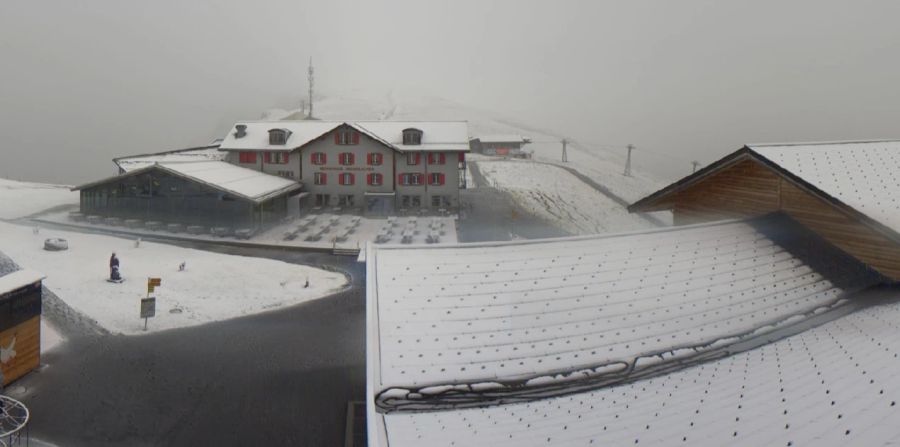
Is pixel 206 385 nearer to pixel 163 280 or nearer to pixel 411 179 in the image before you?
pixel 163 280

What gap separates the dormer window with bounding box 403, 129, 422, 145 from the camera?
34406mm

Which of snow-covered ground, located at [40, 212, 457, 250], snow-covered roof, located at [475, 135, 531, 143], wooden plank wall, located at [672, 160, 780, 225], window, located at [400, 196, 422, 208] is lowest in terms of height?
snow-covered ground, located at [40, 212, 457, 250]

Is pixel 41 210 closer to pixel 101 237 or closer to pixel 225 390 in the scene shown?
pixel 101 237

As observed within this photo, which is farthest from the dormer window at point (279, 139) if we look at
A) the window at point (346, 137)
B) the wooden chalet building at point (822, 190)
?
the wooden chalet building at point (822, 190)

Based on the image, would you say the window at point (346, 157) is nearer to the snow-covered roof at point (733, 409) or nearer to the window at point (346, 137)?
the window at point (346, 137)

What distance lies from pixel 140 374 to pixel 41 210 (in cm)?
2187

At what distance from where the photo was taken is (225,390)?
12156 millimetres

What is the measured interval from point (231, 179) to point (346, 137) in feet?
21.9

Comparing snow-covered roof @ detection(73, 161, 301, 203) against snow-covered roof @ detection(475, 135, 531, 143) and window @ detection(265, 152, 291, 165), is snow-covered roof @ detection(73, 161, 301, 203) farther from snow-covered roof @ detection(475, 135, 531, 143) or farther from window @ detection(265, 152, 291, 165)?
snow-covered roof @ detection(475, 135, 531, 143)

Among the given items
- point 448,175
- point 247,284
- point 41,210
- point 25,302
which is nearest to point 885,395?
point 25,302

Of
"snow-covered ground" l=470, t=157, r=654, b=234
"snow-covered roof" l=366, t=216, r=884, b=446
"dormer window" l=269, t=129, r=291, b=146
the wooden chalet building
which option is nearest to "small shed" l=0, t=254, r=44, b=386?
"snow-covered roof" l=366, t=216, r=884, b=446

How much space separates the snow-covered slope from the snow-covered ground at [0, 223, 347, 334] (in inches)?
833

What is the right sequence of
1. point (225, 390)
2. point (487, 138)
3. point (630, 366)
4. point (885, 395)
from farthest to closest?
point (487, 138) → point (225, 390) → point (630, 366) → point (885, 395)

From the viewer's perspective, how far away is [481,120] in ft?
263
